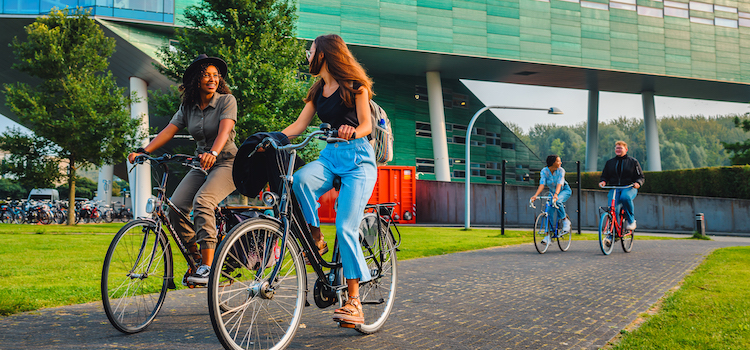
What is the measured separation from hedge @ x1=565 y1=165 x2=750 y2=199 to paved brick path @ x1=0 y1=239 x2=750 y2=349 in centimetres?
2096

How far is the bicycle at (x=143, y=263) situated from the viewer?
12.0ft

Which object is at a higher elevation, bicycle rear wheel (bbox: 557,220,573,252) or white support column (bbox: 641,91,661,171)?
white support column (bbox: 641,91,661,171)

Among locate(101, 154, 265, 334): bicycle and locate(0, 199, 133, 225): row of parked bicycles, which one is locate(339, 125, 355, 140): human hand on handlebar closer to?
locate(101, 154, 265, 334): bicycle

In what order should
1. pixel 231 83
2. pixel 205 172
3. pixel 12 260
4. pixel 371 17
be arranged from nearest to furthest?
pixel 205 172 < pixel 12 260 < pixel 231 83 < pixel 371 17

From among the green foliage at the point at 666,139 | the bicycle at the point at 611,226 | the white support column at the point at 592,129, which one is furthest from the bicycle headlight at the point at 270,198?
the green foliage at the point at 666,139

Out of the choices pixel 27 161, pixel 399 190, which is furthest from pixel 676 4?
pixel 27 161

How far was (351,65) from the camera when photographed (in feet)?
12.2

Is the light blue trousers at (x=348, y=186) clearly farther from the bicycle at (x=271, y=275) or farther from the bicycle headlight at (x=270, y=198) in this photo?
the bicycle headlight at (x=270, y=198)

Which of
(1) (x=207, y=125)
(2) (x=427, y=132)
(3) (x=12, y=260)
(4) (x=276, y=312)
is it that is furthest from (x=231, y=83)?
(2) (x=427, y=132)

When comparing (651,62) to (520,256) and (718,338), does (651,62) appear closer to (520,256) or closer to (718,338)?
(520,256)

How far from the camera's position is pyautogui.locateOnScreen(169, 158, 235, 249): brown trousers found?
13.4 ft

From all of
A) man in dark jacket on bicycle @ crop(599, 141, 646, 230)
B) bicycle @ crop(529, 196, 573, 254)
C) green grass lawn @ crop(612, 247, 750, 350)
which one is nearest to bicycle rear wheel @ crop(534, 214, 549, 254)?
bicycle @ crop(529, 196, 573, 254)

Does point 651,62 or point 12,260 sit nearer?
point 12,260

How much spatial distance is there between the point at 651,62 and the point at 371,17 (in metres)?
19.5
